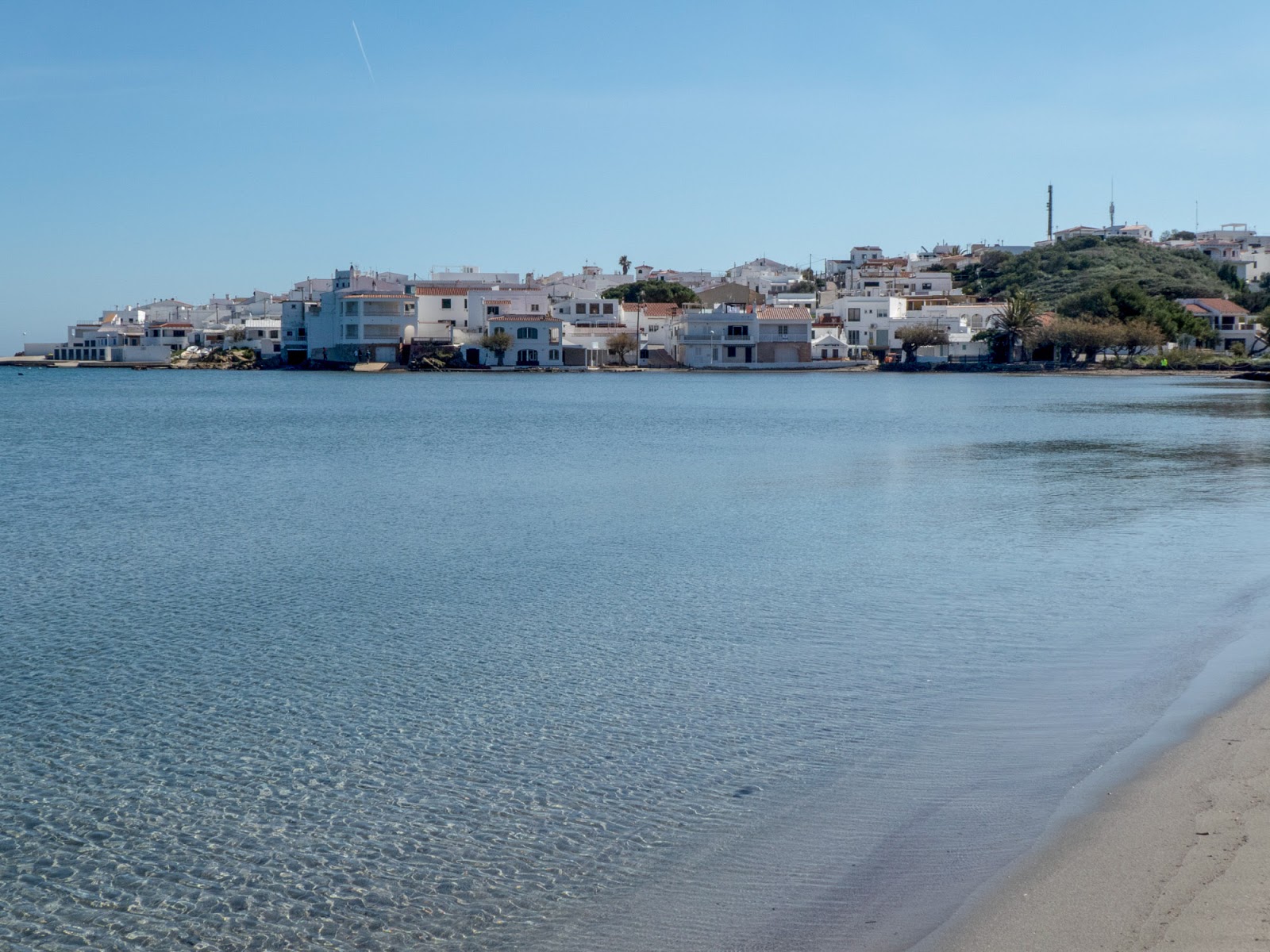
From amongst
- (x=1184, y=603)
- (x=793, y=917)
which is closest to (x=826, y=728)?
(x=793, y=917)

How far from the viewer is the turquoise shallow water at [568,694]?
4914mm

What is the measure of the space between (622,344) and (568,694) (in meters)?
77.6

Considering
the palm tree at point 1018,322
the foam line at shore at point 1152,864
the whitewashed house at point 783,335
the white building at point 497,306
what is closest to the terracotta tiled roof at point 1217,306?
the palm tree at point 1018,322

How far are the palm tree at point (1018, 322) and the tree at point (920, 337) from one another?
3.51 metres

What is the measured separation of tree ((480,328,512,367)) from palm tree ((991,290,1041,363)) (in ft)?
104

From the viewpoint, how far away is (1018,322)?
77.8 metres

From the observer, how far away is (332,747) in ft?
22.1

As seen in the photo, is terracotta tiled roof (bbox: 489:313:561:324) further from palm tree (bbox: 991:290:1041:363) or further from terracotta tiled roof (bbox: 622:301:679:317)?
palm tree (bbox: 991:290:1041:363)

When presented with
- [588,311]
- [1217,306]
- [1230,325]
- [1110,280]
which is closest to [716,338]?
[588,311]

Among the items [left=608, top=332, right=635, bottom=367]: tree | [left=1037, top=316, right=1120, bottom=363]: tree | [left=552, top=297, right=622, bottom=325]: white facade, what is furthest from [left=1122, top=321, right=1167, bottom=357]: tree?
[left=552, top=297, right=622, bottom=325]: white facade

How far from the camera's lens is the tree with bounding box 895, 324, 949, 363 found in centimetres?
8200

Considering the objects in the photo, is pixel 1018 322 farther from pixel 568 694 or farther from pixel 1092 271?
pixel 568 694

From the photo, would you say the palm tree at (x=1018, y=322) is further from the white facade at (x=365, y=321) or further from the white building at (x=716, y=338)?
the white facade at (x=365, y=321)

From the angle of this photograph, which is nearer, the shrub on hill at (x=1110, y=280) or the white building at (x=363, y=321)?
the shrub on hill at (x=1110, y=280)
